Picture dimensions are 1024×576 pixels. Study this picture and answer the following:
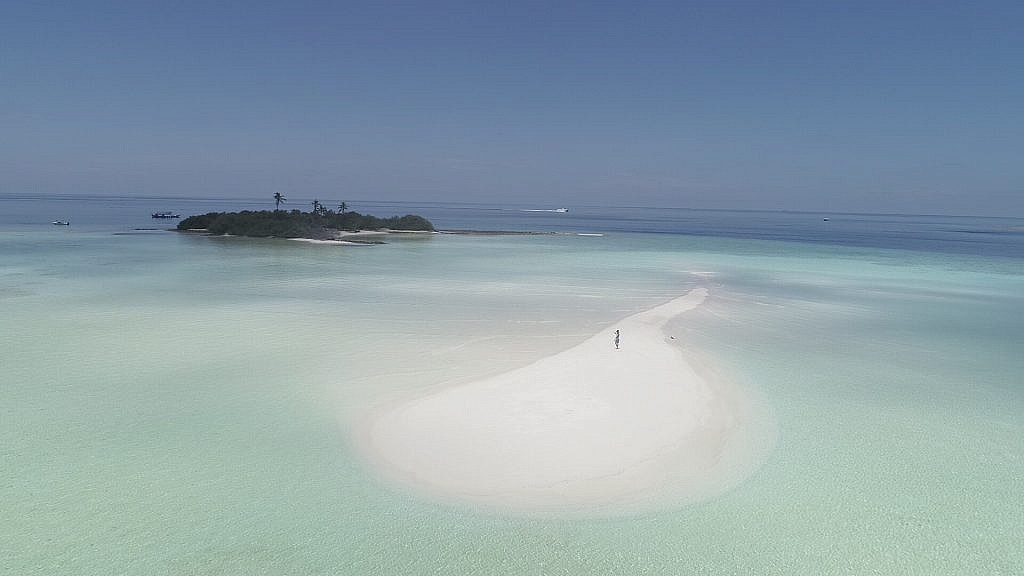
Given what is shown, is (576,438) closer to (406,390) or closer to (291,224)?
(406,390)

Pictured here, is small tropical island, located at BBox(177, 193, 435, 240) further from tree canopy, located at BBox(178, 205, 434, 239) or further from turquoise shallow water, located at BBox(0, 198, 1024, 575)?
turquoise shallow water, located at BBox(0, 198, 1024, 575)

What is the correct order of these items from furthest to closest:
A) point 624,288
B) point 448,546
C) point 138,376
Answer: point 624,288, point 138,376, point 448,546

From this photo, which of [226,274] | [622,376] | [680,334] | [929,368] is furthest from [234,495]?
[226,274]

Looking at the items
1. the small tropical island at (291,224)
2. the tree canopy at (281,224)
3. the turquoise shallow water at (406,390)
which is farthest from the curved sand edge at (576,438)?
the tree canopy at (281,224)

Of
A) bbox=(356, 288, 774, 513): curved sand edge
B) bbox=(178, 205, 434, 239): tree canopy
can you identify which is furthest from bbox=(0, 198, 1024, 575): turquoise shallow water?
bbox=(178, 205, 434, 239): tree canopy

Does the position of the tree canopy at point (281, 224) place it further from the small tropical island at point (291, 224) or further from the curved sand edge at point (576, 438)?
the curved sand edge at point (576, 438)

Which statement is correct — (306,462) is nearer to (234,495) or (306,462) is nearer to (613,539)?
(234,495)
